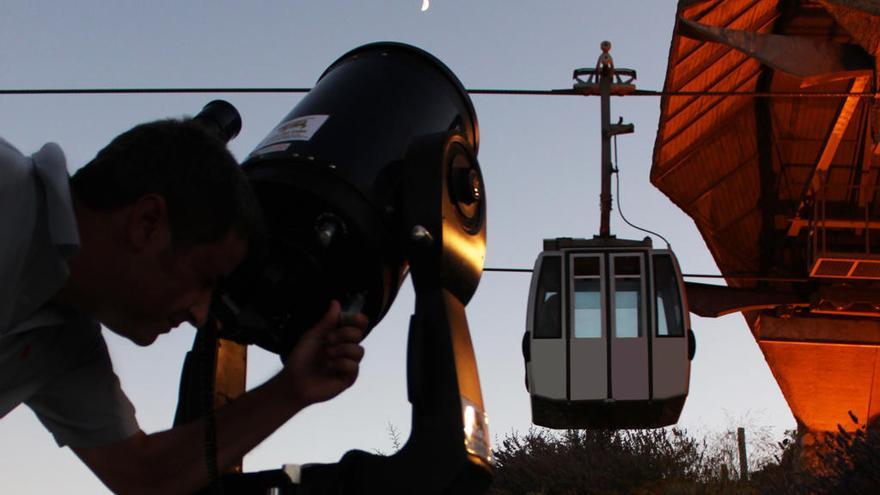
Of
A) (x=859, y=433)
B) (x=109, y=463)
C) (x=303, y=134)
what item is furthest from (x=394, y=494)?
(x=859, y=433)

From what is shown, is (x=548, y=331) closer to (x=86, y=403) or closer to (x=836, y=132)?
(x=836, y=132)

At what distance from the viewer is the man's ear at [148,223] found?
6.92ft

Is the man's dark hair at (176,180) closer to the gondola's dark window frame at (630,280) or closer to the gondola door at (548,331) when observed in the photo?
the gondola door at (548,331)

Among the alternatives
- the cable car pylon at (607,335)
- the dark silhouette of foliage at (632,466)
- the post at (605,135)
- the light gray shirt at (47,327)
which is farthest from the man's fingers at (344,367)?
the post at (605,135)

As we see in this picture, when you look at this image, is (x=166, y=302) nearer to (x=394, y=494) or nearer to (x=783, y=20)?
(x=394, y=494)

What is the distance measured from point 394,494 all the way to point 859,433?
8673 mm

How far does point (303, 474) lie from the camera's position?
100 inches

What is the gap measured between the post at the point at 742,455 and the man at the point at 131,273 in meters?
14.3

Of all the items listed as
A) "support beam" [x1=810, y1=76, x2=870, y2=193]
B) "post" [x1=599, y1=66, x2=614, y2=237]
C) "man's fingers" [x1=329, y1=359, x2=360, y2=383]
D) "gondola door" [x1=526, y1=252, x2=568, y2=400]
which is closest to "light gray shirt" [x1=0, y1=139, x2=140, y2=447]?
"man's fingers" [x1=329, y1=359, x2=360, y2=383]

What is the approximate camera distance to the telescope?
2502 mm

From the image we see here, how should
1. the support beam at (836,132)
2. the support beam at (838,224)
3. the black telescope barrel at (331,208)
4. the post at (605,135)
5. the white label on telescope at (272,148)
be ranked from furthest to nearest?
1. the support beam at (838,224)
2. the support beam at (836,132)
3. the post at (605,135)
4. the white label on telescope at (272,148)
5. the black telescope barrel at (331,208)

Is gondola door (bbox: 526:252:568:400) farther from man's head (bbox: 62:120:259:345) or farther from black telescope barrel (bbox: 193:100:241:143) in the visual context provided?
man's head (bbox: 62:120:259:345)

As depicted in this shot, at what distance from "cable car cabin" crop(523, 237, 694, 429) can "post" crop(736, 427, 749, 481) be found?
3.91 ft

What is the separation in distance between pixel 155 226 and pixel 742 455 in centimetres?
1676
